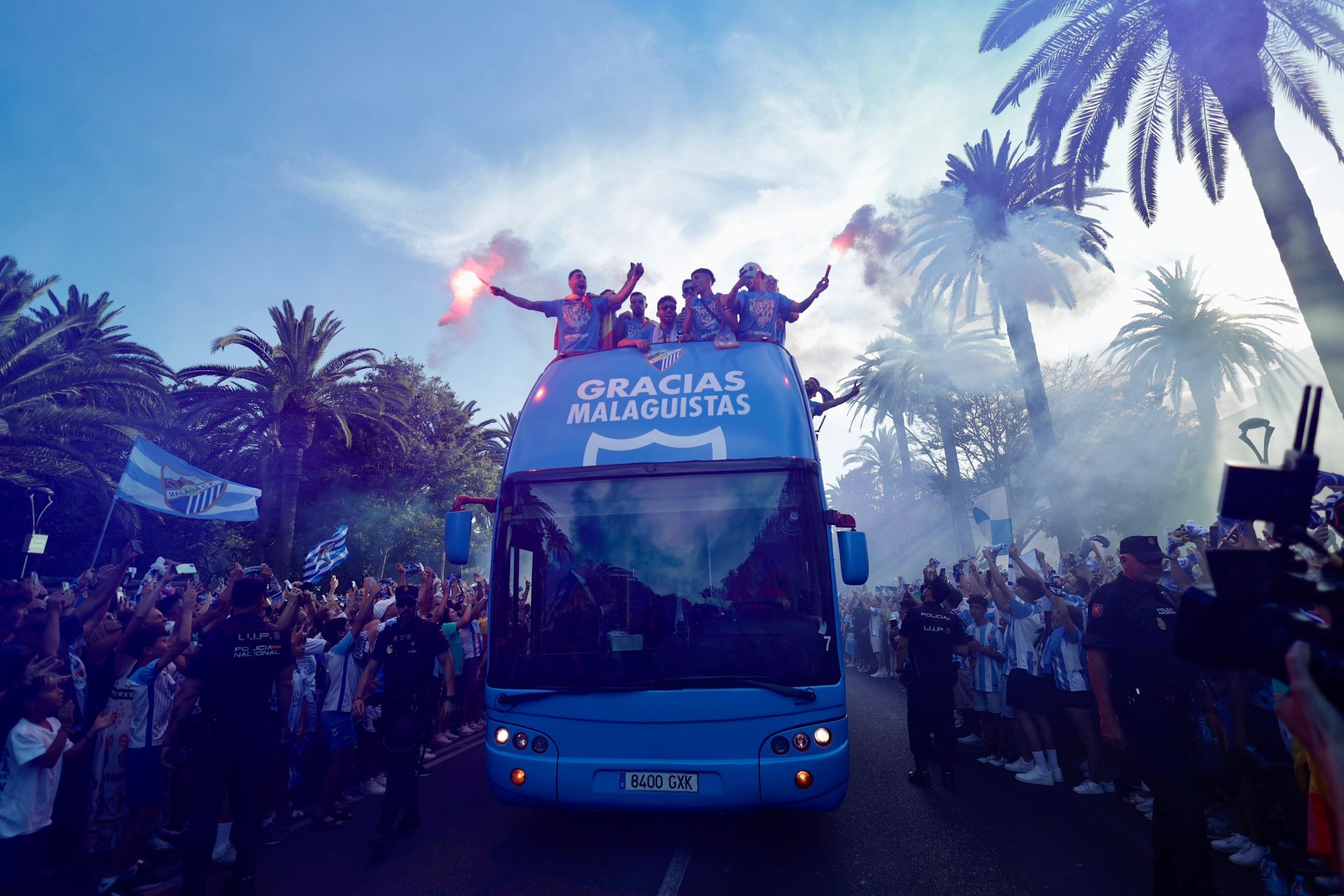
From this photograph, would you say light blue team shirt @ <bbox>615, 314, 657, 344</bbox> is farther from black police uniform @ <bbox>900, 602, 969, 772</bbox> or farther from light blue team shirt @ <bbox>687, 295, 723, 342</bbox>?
black police uniform @ <bbox>900, 602, 969, 772</bbox>

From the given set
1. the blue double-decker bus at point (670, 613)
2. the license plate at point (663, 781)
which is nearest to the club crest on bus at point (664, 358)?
the blue double-decker bus at point (670, 613)

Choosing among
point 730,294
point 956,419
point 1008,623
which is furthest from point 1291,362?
point 730,294

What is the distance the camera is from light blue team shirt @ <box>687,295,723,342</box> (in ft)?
25.5

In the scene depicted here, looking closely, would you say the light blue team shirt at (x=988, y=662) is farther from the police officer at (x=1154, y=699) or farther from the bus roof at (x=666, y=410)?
the bus roof at (x=666, y=410)

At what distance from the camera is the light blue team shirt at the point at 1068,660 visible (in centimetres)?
701

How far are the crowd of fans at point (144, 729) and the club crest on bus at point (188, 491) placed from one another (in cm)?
373

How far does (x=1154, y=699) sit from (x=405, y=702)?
5.56 meters

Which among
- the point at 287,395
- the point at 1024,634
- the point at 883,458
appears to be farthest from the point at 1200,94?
the point at 883,458

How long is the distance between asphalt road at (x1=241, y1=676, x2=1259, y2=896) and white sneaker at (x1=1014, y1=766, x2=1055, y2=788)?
0.22 meters

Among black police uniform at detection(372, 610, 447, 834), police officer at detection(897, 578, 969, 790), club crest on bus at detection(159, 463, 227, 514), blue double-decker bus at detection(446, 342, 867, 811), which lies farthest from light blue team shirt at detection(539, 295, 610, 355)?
club crest on bus at detection(159, 463, 227, 514)

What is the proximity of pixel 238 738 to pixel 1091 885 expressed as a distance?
5.76 meters

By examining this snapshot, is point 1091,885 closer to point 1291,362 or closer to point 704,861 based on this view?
point 704,861

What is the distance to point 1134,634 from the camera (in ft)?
15.0

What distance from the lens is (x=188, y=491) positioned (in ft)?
34.6
